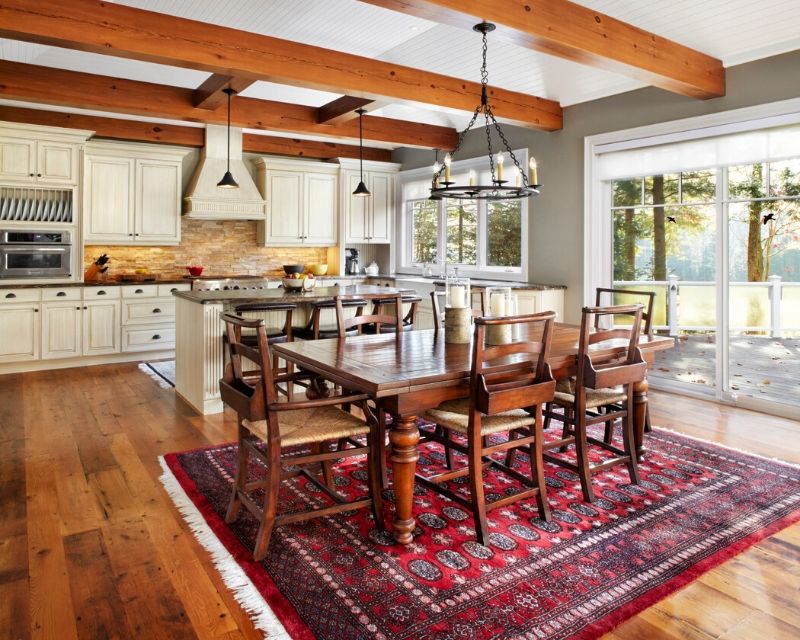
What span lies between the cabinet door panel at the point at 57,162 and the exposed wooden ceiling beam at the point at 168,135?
0.38 meters

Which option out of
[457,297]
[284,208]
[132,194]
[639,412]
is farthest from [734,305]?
[132,194]

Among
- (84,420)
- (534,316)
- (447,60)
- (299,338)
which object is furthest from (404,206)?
(534,316)

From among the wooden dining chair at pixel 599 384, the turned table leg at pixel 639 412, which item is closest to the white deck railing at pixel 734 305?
the turned table leg at pixel 639 412

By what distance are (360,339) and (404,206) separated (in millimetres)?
5485

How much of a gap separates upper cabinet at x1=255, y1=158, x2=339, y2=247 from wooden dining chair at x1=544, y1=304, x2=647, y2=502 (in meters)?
5.45

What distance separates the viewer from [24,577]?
7.33 feet

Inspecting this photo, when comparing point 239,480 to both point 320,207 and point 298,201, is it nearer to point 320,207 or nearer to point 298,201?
point 298,201

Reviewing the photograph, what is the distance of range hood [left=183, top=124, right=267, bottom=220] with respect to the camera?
23.2ft

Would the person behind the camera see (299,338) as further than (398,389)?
Yes

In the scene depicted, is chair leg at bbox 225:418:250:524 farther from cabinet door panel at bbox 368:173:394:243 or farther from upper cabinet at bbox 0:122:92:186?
cabinet door panel at bbox 368:173:394:243

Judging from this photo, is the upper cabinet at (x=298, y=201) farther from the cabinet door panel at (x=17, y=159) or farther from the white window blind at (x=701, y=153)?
the white window blind at (x=701, y=153)

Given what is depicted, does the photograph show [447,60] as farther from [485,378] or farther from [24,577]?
[24,577]

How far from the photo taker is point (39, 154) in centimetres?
617

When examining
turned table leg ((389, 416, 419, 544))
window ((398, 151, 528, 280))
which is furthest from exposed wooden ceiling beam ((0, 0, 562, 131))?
turned table leg ((389, 416, 419, 544))
